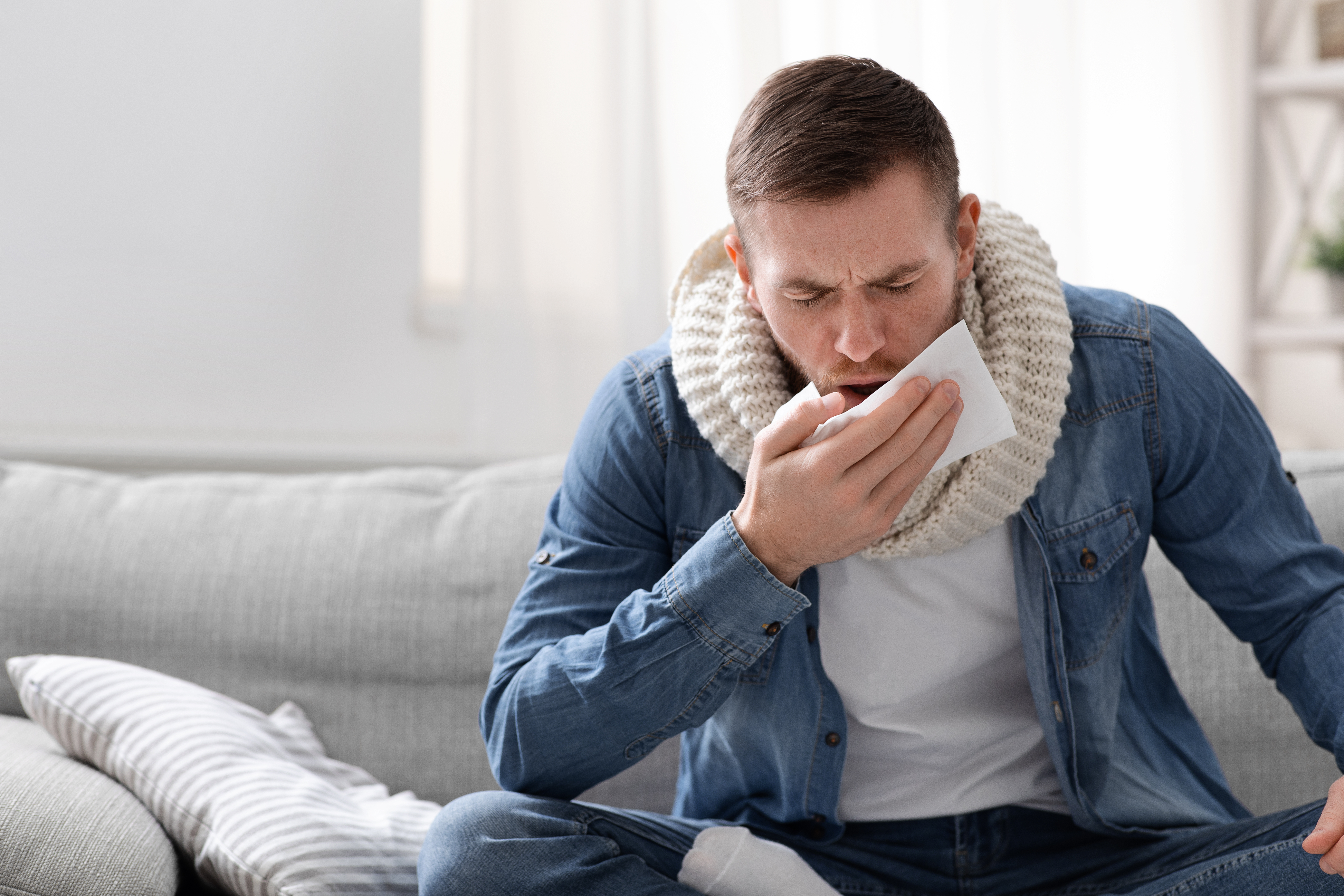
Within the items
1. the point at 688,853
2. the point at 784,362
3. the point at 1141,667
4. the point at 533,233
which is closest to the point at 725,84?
the point at 533,233

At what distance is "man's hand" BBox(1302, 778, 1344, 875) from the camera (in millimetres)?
851

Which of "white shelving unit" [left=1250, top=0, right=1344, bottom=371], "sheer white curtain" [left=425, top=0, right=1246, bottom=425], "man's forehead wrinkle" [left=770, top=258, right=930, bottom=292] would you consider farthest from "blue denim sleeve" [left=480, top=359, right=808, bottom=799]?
"white shelving unit" [left=1250, top=0, right=1344, bottom=371]

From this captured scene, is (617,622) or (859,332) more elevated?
(859,332)

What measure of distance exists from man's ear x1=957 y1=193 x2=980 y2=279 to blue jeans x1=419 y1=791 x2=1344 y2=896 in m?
0.54

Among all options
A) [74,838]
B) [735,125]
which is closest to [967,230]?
[735,125]

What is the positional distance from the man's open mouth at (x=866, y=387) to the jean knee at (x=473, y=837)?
447 mm

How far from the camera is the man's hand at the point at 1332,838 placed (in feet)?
2.79

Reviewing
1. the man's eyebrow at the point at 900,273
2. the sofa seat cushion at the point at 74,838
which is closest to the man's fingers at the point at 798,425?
the man's eyebrow at the point at 900,273

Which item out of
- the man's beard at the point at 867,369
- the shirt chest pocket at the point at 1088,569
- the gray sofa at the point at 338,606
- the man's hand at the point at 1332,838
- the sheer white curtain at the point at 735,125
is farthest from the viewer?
the sheer white curtain at the point at 735,125

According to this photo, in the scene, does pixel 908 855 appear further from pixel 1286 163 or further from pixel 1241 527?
pixel 1286 163

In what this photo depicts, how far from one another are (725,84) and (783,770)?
1.17m

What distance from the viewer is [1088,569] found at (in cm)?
111

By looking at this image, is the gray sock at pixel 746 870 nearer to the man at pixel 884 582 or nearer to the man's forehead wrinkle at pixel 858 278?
the man at pixel 884 582

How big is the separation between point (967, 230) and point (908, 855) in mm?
607
